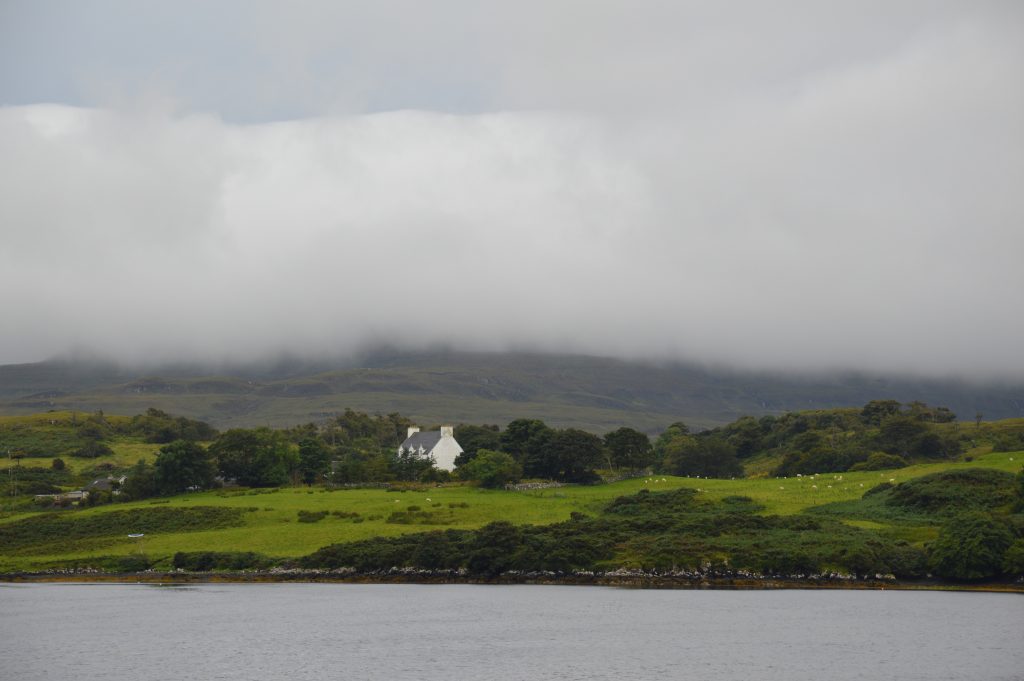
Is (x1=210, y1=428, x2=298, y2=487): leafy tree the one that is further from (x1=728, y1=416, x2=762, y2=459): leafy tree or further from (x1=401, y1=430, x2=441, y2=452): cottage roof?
(x1=728, y1=416, x2=762, y2=459): leafy tree

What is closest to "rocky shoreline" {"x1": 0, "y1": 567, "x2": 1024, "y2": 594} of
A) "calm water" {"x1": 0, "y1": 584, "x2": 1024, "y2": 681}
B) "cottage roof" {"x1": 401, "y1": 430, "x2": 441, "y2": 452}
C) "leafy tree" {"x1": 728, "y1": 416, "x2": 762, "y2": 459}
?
"calm water" {"x1": 0, "y1": 584, "x2": 1024, "y2": 681}

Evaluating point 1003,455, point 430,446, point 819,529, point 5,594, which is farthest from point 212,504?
point 1003,455

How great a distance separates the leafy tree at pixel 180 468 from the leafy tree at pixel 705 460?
61.4m

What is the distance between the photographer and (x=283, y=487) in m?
132

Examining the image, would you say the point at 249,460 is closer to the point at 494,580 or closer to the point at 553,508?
the point at 553,508

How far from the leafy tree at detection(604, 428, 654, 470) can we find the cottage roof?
29.6m

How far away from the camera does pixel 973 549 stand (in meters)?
69.9

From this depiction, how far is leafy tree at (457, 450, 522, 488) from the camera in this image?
403 feet

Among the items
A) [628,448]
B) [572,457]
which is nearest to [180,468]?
[572,457]

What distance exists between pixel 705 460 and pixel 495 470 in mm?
37334

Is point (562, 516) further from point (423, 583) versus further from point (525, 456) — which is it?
point (525, 456)

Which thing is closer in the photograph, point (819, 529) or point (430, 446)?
point (819, 529)

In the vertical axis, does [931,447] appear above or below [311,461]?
above

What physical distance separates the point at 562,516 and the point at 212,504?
3806 centimetres
